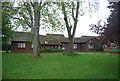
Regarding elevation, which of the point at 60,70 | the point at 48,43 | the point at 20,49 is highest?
the point at 48,43

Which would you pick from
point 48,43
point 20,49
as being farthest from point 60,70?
point 48,43

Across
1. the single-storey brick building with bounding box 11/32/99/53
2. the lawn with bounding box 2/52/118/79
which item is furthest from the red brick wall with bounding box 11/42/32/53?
the lawn with bounding box 2/52/118/79

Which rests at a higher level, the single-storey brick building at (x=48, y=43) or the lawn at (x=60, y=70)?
the single-storey brick building at (x=48, y=43)

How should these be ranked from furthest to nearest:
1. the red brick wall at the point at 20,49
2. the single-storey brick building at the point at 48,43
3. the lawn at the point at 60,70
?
the single-storey brick building at the point at 48,43 < the red brick wall at the point at 20,49 < the lawn at the point at 60,70

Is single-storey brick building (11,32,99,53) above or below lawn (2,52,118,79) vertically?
above

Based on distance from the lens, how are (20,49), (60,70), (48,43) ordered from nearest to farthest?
(60,70) → (20,49) → (48,43)

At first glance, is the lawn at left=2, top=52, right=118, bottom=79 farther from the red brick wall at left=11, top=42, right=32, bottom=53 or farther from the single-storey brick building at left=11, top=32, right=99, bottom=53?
the red brick wall at left=11, top=42, right=32, bottom=53

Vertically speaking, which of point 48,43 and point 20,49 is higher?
point 48,43

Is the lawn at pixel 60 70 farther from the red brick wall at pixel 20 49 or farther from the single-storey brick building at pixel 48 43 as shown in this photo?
the red brick wall at pixel 20 49

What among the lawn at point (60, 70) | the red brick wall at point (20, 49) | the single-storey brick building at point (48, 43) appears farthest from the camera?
the single-storey brick building at point (48, 43)

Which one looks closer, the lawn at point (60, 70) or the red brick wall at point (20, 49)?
the lawn at point (60, 70)

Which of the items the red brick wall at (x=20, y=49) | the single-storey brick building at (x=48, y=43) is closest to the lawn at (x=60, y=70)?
the single-storey brick building at (x=48, y=43)

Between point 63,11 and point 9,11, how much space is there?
23.6ft

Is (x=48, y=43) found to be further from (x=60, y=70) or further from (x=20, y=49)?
(x=60, y=70)
